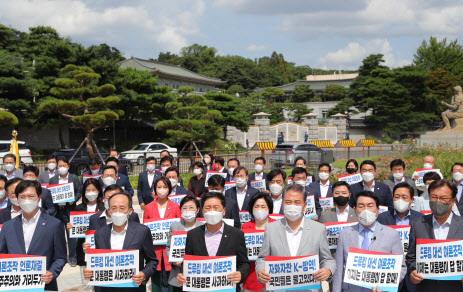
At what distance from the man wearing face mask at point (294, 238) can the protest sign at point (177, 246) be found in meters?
1.07

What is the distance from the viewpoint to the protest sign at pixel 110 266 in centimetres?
405

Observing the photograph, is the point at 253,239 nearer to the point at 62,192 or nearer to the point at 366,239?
the point at 366,239

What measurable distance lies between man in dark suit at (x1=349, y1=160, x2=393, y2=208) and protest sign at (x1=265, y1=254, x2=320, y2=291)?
337cm

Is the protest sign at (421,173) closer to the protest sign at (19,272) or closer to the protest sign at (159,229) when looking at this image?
the protest sign at (159,229)

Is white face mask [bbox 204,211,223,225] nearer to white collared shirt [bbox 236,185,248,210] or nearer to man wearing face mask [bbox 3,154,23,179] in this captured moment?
white collared shirt [bbox 236,185,248,210]

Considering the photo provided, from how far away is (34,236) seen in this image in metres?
4.27

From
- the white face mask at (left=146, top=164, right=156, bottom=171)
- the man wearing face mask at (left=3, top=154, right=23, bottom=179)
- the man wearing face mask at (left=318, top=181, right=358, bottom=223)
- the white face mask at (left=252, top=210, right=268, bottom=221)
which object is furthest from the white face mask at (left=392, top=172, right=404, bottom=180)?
the man wearing face mask at (left=3, top=154, right=23, bottom=179)

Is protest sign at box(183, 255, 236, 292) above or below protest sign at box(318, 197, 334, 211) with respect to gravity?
below

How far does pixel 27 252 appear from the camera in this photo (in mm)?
4234

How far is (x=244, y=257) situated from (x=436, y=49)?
63.1m

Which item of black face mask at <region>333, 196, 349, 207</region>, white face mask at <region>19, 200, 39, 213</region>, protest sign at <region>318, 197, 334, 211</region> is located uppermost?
white face mask at <region>19, 200, 39, 213</region>

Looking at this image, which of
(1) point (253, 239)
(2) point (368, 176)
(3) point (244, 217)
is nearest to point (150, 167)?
(3) point (244, 217)

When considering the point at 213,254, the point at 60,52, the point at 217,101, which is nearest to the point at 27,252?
the point at 213,254

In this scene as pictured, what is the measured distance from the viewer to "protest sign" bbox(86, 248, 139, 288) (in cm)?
405
